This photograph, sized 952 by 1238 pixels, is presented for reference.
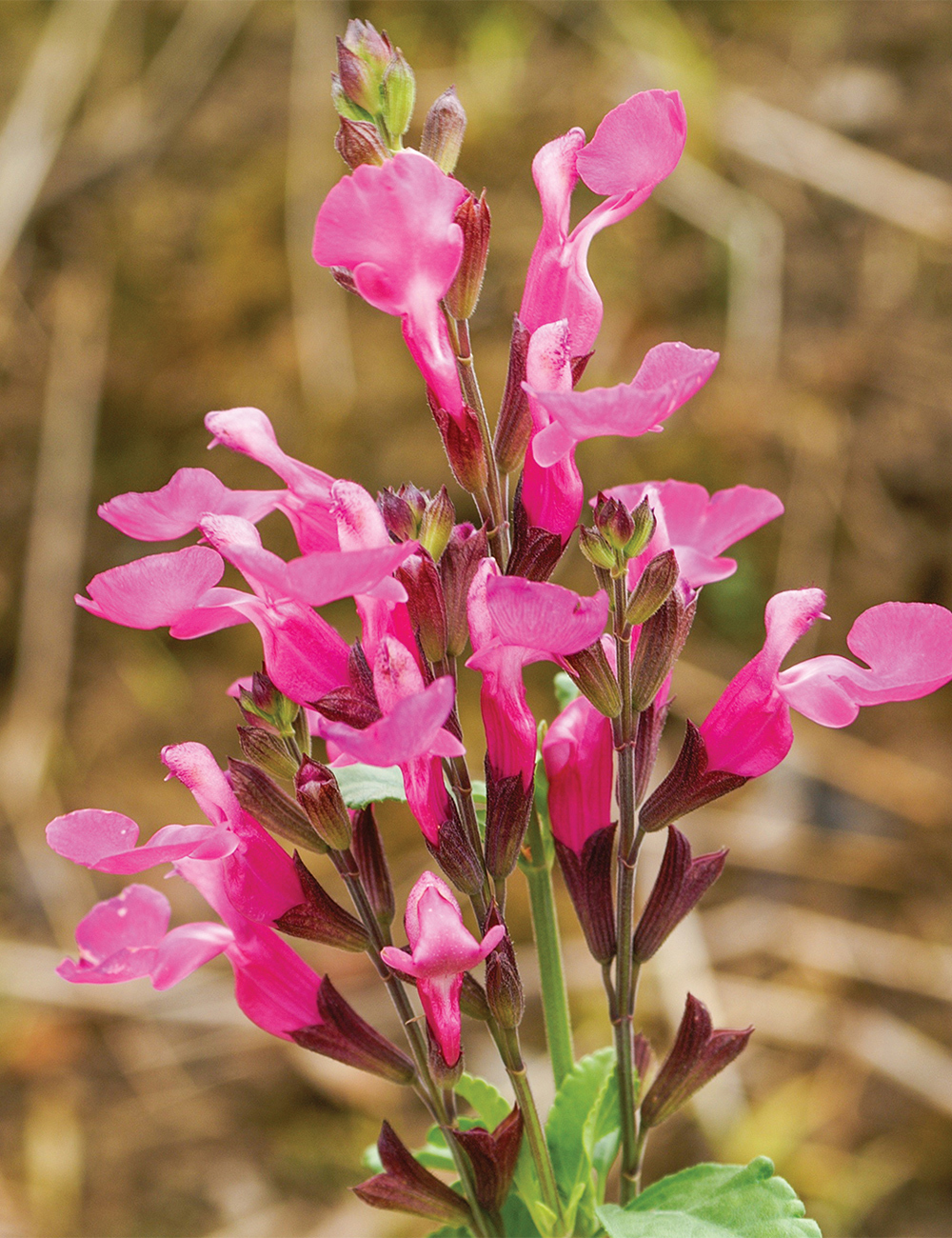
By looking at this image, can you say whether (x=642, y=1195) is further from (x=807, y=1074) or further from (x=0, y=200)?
(x=0, y=200)

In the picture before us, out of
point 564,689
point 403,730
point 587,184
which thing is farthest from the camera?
point 564,689

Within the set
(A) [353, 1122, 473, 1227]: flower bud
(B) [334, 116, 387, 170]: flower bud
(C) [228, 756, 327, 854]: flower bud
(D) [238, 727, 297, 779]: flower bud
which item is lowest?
(A) [353, 1122, 473, 1227]: flower bud

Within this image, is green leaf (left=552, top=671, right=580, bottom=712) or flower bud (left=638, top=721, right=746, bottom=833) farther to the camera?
green leaf (left=552, top=671, right=580, bottom=712)

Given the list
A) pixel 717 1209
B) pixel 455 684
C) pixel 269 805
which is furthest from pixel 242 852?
pixel 717 1209

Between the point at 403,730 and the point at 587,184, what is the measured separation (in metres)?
0.25

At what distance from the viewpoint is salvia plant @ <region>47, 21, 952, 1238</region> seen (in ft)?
1.40

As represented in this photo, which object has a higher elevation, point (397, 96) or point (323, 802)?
point (397, 96)

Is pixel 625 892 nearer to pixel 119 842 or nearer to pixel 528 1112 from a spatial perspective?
pixel 528 1112

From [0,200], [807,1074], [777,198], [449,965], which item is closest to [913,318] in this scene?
[777,198]

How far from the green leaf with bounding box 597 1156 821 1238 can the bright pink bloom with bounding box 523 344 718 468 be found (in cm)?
29

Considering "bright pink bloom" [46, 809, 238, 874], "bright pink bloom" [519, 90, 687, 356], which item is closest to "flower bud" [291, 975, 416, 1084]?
"bright pink bloom" [46, 809, 238, 874]

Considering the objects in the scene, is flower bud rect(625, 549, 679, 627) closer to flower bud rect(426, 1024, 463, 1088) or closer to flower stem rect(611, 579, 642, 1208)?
flower stem rect(611, 579, 642, 1208)

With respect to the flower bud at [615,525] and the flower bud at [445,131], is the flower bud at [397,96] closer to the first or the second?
the flower bud at [445,131]

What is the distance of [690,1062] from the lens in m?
0.52
